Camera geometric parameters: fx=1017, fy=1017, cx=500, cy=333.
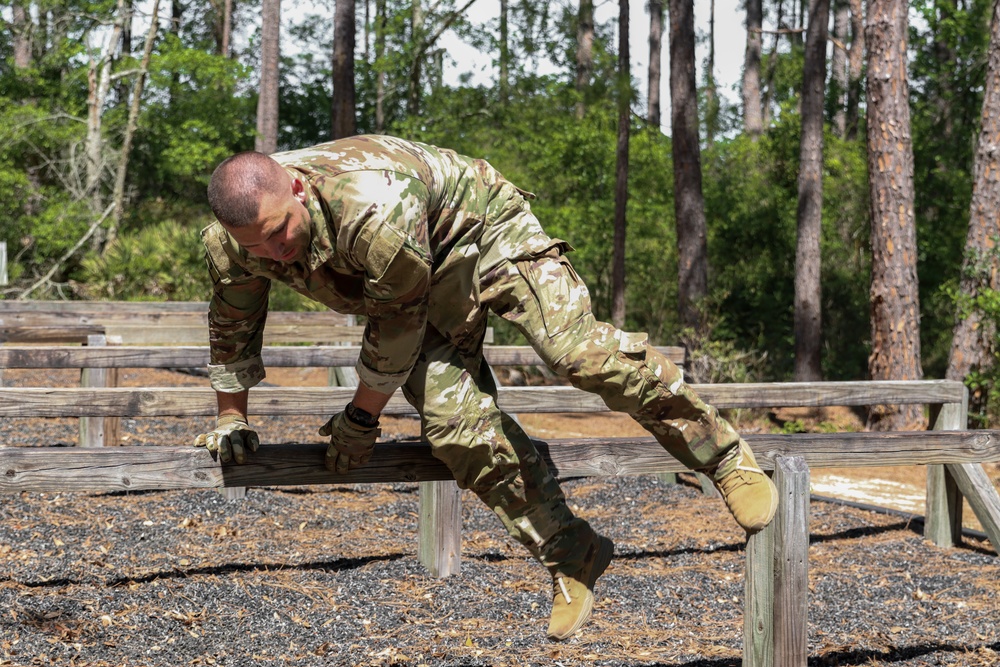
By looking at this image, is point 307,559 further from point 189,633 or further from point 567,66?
point 567,66

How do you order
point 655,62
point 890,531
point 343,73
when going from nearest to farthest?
point 890,531 → point 343,73 → point 655,62

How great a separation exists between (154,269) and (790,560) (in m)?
17.3

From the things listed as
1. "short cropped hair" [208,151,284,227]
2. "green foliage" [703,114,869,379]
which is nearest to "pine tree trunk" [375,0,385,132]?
"green foliage" [703,114,869,379]

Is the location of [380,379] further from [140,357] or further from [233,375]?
[140,357]

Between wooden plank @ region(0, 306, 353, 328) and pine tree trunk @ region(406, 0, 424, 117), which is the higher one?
pine tree trunk @ region(406, 0, 424, 117)

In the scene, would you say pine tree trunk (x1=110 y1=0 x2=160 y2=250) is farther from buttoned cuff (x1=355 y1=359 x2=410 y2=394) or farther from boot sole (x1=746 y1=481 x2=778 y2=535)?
boot sole (x1=746 y1=481 x2=778 y2=535)

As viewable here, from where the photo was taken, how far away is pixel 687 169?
1512 centimetres

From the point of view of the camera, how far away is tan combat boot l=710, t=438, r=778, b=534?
3387mm

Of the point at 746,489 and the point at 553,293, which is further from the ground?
the point at 553,293

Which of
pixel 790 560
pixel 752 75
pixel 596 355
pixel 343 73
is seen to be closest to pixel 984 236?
pixel 790 560

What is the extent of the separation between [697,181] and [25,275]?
15546mm

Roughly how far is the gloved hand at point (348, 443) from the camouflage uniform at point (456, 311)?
0.61ft

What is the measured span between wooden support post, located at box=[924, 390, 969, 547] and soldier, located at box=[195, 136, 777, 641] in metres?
3.77

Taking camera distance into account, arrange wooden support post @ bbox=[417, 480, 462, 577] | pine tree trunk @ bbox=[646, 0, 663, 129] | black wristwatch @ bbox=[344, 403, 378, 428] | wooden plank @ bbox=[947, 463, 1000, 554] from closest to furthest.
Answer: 1. black wristwatch @ bbox=[344, 403, 378, 428]
2. wooden support post @ bbox=[417, 480, 462, 577]
3. wooden plank @ bbox=[947, 463, 1000, 554]
4. pine tree trunk @ bbox=[646, 0, 663, 129]
